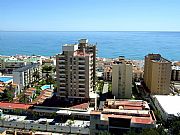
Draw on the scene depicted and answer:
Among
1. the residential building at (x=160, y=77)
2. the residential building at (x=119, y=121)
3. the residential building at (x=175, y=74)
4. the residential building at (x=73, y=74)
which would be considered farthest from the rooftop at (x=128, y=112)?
the residential building at (x=175, y=74)

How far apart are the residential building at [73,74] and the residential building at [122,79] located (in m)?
3.31

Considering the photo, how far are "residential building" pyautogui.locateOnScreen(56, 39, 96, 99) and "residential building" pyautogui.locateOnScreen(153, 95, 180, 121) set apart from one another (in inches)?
244

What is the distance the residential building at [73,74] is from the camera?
2305 cm

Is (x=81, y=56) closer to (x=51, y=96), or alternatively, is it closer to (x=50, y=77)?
(x=51, y=96)

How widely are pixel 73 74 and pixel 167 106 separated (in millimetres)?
8528

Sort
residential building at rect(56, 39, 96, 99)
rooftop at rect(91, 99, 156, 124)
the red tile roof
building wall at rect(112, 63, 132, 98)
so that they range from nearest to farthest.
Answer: rooftop at rect(91, 99, 156, 124) < the red tile roof < residential building at rect(56, 39, 96, 99) < building wall at rect(112, 63, 132, 98)

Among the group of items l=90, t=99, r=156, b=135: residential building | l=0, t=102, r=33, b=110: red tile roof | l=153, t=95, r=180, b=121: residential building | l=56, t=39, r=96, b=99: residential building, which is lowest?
l=0, t=102, r=33, b=110: red tile roof

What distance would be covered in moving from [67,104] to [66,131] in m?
4.11

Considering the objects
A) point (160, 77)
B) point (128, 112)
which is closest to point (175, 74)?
point (160, 77)

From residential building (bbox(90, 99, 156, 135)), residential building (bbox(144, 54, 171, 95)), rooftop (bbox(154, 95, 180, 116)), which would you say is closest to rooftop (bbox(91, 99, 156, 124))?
residential building (bbox(90, 99, 156, 135))

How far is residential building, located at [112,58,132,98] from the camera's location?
2529 cm

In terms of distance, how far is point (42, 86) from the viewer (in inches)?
1173

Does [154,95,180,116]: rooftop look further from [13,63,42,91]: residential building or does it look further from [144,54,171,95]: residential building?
[13,63,42,91]: residential building

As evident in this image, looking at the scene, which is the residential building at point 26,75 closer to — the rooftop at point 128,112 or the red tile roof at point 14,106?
the red tile roof at point 14,106
